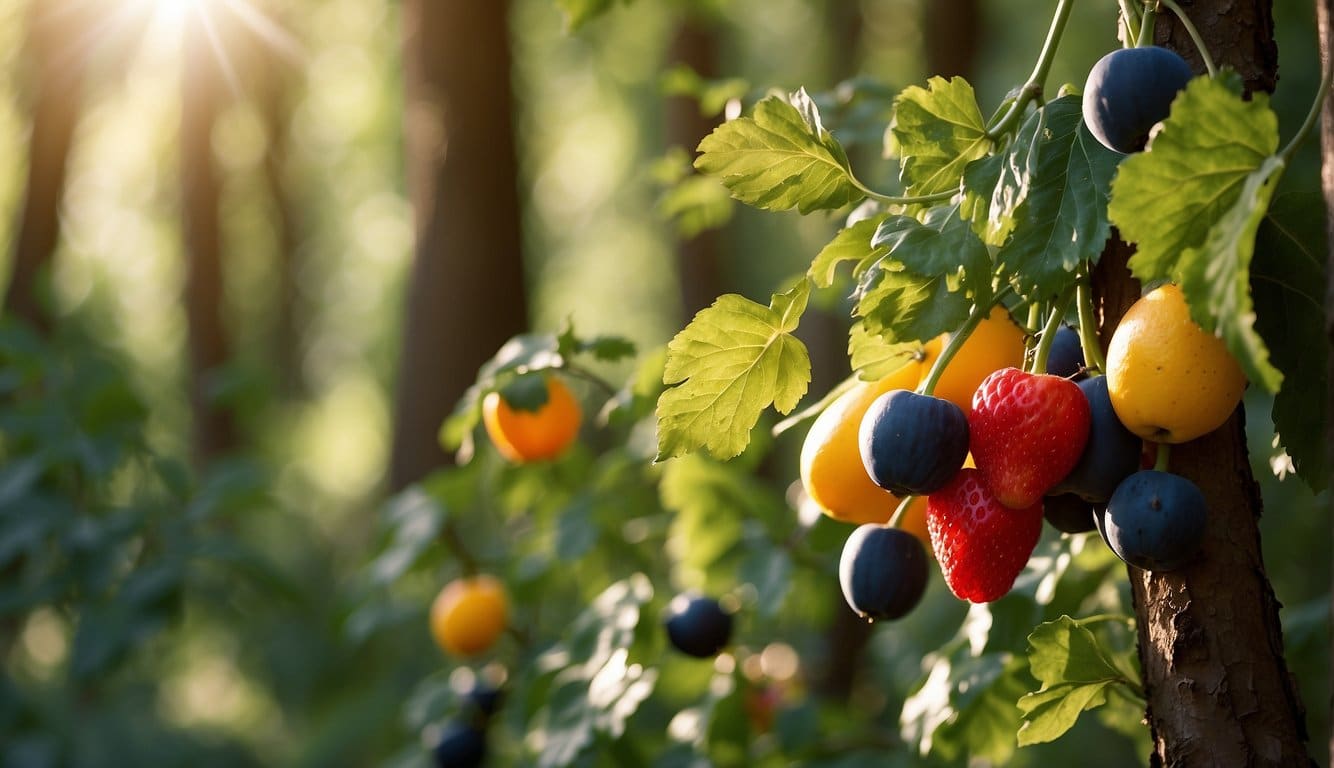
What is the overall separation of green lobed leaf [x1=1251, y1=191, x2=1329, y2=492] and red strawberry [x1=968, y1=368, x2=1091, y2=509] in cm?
19

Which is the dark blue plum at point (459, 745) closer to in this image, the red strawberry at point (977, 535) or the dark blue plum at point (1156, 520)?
the red strawberry at point (977, 535)

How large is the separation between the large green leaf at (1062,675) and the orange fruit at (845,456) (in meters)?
0.24

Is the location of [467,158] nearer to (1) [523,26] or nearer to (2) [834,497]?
(2) [834,497]

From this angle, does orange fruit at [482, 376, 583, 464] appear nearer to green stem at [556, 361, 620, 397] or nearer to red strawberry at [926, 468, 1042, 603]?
green stem at [556, 361, 620, 397]

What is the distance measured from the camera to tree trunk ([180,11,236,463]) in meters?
9.02

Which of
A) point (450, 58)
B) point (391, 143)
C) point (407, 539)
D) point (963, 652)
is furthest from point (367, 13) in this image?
point (963, 652)

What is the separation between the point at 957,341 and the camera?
122 cm

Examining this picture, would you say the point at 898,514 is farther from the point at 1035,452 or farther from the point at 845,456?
the point at 1035,452

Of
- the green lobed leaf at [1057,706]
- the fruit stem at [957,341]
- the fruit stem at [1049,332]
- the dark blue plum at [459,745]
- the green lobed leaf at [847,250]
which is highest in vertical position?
the green lobed leaf at [847,250]

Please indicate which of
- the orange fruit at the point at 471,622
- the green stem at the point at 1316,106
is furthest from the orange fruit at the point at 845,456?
the orange fruit at the point at 471,622

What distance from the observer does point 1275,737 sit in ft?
3.80

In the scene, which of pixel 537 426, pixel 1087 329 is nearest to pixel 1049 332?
pixel 1087 329

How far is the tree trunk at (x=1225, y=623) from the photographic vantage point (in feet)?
3.76

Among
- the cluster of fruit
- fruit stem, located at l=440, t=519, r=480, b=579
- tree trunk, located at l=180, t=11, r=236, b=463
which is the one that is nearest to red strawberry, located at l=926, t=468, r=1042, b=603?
the cluster of fruit
